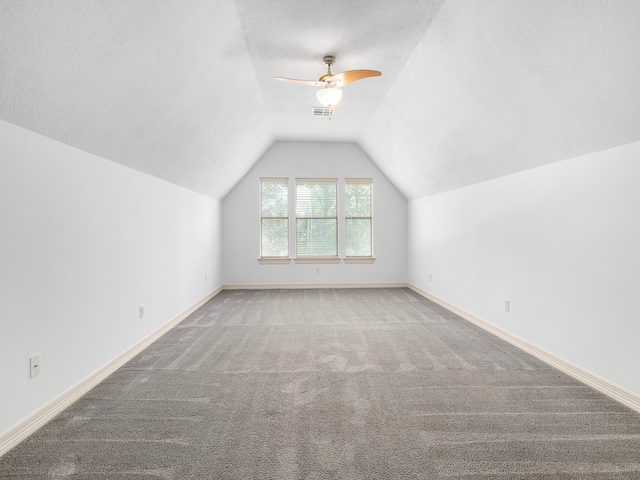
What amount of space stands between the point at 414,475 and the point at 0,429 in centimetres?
220

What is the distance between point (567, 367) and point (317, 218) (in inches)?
194

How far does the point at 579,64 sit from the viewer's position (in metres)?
2.11

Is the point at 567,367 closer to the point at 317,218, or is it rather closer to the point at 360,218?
the point at 360,218

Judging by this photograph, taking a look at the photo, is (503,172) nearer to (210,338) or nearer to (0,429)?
(210,338)

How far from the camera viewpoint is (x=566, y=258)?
9.44 feet

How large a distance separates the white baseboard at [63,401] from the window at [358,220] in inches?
168

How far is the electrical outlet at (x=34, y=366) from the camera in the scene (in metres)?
2.06

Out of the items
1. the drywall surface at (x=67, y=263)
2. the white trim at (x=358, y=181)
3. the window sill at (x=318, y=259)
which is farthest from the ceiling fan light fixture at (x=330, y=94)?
the window sill at (x=318, y=259)

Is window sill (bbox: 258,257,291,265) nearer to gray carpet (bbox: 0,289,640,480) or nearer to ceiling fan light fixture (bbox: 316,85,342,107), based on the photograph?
gray carpet (bbox: 0,289,640,480)

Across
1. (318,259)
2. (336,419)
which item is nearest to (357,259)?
(318,259)

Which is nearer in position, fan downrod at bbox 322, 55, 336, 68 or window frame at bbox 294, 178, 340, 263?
fan downrod at bbox 322, 55, 336, 68

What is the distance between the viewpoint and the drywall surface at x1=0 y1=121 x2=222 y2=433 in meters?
1.93

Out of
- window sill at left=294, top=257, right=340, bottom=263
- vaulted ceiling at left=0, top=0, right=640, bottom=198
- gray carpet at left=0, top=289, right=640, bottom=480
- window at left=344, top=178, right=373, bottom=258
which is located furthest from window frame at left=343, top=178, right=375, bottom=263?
gray carpet at left=0, top=289, right=640, bottom=480

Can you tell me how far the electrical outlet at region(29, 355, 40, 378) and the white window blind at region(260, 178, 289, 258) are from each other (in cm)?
489
